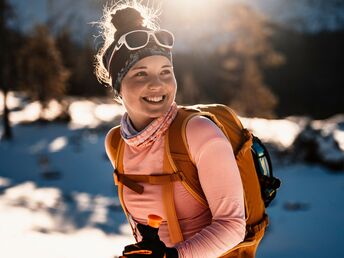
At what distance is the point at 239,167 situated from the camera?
1.94 metres

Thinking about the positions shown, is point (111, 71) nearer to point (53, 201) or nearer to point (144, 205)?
point (144, 205)

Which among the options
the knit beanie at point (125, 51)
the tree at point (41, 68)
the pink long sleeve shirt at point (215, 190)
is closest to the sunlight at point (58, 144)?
the tree at point (41, 68)

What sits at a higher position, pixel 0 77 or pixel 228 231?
pixel 0 77

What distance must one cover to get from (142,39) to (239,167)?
800 millimetres

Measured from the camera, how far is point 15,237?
285 inches

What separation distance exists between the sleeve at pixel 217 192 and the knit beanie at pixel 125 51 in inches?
20.3

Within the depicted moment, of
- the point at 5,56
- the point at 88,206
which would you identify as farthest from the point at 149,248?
the point at 5,56

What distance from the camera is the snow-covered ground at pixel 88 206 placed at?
23.2ft

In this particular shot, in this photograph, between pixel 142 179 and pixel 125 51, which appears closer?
pixel 142 179

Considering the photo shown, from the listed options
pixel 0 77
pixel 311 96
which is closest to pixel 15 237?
pixel 0 77

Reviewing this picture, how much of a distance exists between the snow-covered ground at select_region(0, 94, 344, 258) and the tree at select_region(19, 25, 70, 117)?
23.6 ft

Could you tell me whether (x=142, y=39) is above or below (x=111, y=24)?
below

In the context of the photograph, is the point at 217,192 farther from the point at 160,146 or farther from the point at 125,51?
the point at 125,51

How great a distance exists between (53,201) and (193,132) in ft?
32.3
